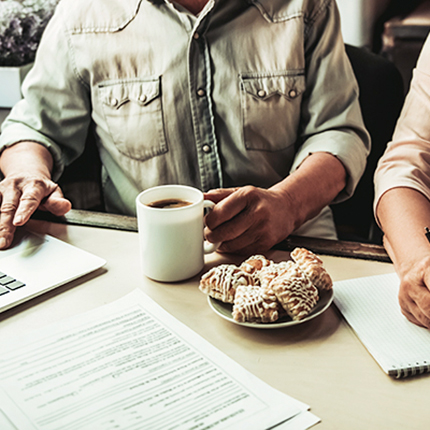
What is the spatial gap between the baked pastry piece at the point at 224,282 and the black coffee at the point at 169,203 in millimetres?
145

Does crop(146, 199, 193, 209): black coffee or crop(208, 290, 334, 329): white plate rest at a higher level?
crop(146, 199, 193, 209): black coffee

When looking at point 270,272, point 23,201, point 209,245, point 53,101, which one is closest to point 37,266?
point 23,201

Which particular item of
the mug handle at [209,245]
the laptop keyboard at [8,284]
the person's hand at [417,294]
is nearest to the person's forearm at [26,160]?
the laptop keyboard at [8,284]

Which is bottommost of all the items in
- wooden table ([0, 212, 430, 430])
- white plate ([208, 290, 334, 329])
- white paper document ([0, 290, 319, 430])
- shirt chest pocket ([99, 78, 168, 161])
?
wooden table ([0, 212, 430, 430])

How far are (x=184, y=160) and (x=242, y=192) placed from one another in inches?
14.9

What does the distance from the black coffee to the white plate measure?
0.18 metres

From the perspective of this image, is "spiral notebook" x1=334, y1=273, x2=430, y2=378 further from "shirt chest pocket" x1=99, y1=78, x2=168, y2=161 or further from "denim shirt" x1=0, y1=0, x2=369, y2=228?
"shirt chest pocket" x1=99, y1=78, x2=168, y2=161

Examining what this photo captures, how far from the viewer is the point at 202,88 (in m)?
1.21

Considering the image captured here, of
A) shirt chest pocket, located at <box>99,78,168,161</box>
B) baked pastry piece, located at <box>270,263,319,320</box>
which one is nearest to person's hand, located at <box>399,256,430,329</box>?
baked pastry piece, located at <box>270,263,319,320</box>

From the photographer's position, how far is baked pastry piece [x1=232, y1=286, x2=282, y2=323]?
2.29 feet

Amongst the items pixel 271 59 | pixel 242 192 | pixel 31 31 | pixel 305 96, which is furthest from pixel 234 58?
pixel 31 31

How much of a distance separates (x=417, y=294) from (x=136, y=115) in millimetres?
800

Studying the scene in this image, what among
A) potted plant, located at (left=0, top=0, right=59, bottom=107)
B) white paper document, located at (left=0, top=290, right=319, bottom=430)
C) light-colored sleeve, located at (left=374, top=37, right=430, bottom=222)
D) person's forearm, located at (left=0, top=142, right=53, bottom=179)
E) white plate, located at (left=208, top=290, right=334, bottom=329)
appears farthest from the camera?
potted plant, located at (left=0, top=0, right=59, bottom=107)

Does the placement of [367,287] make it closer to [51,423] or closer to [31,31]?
[51,423]
